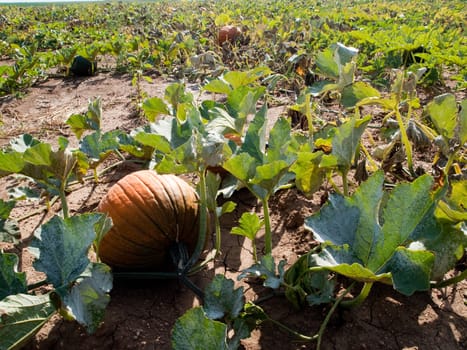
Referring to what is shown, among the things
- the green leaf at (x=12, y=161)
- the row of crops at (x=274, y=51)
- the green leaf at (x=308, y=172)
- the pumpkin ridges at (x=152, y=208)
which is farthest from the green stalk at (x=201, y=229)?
the row of crops at (x=274, y=51)

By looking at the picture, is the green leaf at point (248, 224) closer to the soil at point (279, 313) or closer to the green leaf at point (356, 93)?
the soil at point (279, 313)

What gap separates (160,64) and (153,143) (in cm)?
412

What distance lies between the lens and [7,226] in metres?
1.59

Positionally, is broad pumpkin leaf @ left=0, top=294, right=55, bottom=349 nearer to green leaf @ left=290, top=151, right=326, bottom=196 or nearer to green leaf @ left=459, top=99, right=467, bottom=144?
green leaf @ left=290, top=151, right=326, bottom=196

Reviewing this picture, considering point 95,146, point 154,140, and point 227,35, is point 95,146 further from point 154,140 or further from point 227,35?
point 227,35

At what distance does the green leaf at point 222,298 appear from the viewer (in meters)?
1.21

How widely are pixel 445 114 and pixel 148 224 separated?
1.16 m

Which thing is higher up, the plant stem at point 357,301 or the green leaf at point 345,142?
the green leaf at point 345,142

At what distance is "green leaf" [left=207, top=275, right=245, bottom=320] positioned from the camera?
121cm

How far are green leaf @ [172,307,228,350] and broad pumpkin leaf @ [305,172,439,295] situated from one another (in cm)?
31

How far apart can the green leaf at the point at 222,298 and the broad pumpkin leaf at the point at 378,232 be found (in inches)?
9.6

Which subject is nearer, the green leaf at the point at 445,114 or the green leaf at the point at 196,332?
the green leaf at the point at 196,332

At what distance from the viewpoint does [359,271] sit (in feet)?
3.21

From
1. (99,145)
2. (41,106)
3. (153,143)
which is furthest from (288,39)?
(153,143)
